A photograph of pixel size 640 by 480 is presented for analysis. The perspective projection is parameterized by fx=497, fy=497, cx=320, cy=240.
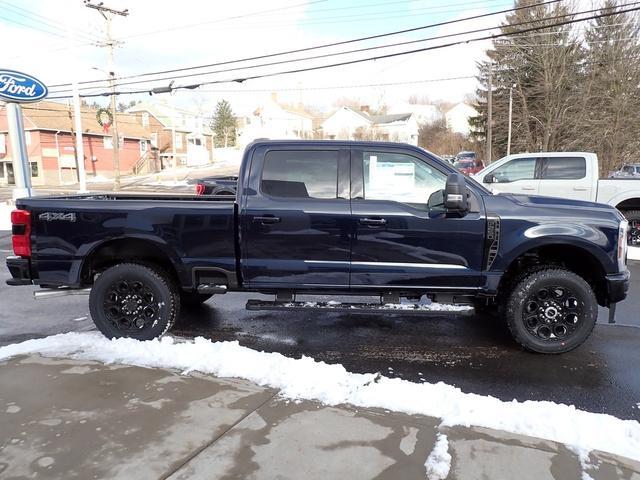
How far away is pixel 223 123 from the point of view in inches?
3280

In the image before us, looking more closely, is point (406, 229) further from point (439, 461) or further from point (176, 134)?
point (176, 134)

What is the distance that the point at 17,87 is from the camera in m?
15.9

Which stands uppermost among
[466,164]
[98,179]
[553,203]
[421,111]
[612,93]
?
[421,111]

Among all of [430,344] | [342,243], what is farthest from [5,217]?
[430,344]

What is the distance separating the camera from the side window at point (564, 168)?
33.8ft

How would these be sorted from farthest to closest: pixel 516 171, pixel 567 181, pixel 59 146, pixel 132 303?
1. pixel 59 146
2. pixel 516 171
3. pixel 567 181
4. pixel 132 303

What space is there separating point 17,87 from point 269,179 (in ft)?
49.5

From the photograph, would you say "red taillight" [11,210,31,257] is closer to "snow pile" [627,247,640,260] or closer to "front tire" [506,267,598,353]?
"front tire" [506,267,598,353]

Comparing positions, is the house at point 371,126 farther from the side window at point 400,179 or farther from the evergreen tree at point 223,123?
the side window at point 400,179

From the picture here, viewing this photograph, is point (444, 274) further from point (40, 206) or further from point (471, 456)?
point (40, 206)

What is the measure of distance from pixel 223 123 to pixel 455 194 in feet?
273

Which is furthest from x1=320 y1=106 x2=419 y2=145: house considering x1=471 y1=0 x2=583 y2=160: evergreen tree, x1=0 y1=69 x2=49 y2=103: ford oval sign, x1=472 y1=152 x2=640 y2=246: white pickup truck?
x1=472 y1=152 x2=640 y2=246: white pickup truck

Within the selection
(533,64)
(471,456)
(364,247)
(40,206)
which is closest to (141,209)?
(40,206)

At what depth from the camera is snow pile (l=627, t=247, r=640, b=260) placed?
30.8ft
